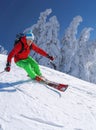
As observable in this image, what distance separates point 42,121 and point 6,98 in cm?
132

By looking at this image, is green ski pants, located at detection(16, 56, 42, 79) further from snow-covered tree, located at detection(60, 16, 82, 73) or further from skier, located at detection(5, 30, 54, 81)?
snow-covered tree, located at detection(60, 16, 82, 73)

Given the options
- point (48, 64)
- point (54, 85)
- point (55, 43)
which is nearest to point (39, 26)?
point (55, 43)

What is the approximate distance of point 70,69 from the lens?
139 ft

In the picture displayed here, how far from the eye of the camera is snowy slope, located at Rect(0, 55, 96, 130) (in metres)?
4.78

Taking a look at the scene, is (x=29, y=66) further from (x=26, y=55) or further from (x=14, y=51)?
(x=14, y=51)

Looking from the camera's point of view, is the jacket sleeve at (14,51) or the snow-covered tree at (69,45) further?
the snow-covered tree at (69,45)

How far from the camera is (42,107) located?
567 centimetres

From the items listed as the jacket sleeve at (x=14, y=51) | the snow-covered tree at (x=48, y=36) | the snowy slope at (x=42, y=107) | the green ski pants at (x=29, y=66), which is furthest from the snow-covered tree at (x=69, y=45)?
the snowy slope at (x=42, y=107)

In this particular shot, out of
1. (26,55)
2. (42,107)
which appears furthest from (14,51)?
A: (42,107)

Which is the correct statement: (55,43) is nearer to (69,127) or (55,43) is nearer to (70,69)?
(70,69)

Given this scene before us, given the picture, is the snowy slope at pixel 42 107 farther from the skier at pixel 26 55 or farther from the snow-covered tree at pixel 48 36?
the snow-covered tree at pixel 48 36

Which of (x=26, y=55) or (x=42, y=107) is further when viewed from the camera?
(x=26, y=55)

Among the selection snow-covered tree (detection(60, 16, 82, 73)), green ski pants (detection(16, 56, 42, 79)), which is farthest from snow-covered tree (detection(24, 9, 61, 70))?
green ski pants (detection(16, 56, 42, 79))

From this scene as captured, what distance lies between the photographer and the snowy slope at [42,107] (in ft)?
15.7
